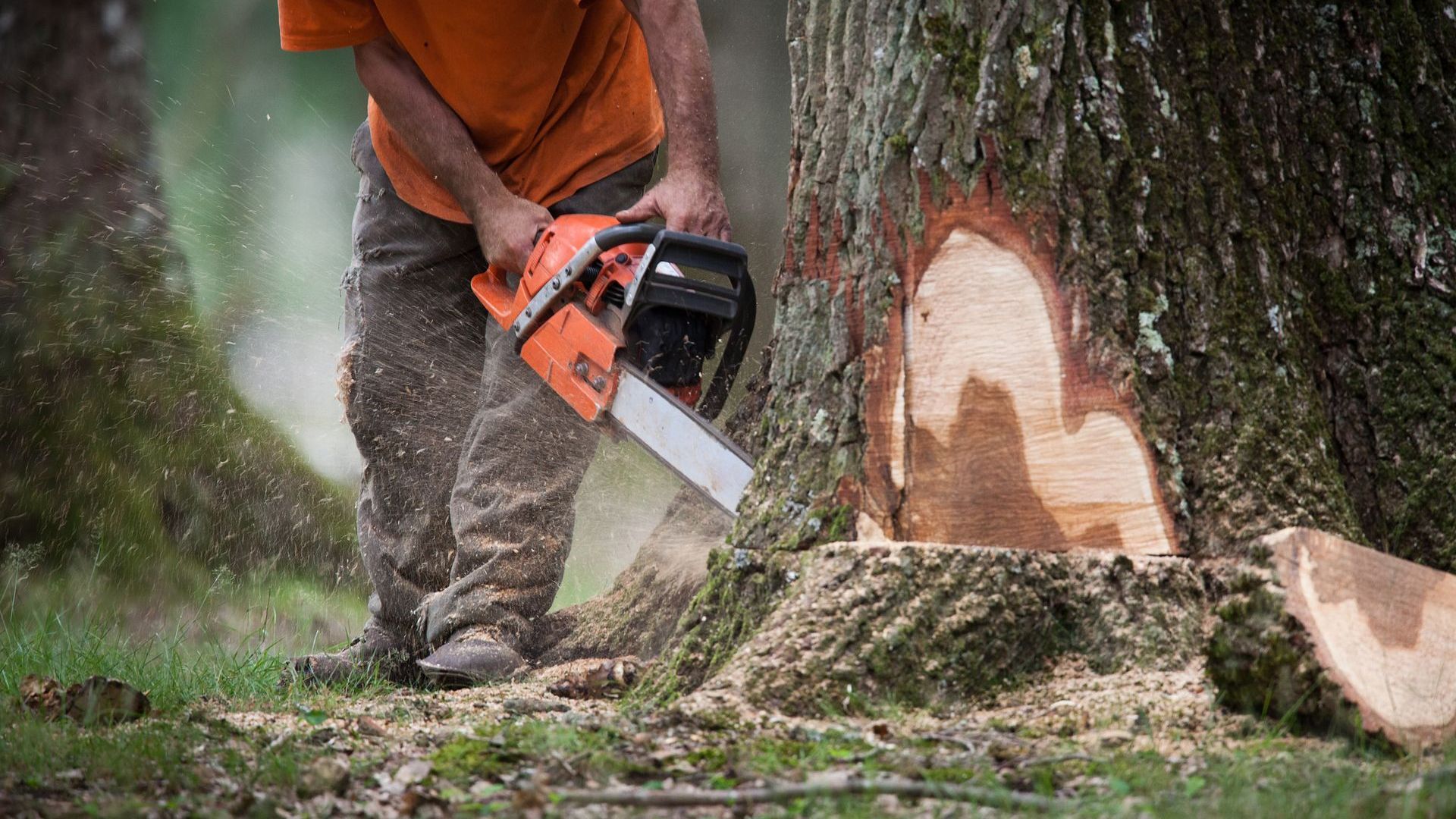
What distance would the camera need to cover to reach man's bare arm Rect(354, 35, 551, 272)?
9.43 feet

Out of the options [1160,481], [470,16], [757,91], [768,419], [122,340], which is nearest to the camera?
[1160,481]

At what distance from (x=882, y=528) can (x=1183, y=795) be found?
0.69 meters

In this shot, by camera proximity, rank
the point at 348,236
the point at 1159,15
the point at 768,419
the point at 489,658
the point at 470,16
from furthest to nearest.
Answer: the point at 348,236, the point at 470,16, the point at 489,658, the point at 768,419, the point at 1159,15

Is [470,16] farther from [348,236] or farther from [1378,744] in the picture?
[348,236]

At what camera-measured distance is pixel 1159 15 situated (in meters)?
2.00

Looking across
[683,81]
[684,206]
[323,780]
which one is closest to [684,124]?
[683,81]

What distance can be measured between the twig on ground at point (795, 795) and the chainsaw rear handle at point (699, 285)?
130cm

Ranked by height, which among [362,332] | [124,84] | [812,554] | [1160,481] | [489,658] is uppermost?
[124,84]

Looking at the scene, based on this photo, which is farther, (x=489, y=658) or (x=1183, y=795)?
(x=489, y=658)

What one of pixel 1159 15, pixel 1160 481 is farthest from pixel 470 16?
pixel 1160 481

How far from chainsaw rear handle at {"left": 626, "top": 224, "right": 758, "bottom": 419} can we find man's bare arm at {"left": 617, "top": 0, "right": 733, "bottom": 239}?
0.16 metres

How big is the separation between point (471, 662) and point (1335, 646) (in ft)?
6.01

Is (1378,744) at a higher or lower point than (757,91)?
lower

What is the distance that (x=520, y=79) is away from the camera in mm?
3082
